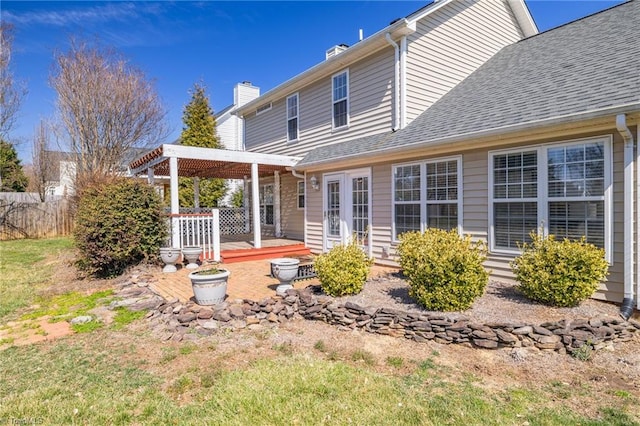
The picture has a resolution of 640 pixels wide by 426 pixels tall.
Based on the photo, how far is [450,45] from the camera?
961 centimetres

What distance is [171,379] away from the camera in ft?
11.1

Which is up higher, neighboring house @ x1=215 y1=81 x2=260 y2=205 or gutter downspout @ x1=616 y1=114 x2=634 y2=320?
neighboring house @ x1=215 y1=81 x2=260 y2=205

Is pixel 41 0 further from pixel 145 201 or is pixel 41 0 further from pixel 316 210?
pixel 316 210

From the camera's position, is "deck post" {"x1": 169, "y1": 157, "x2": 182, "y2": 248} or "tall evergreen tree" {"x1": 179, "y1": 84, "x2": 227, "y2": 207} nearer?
"deck post" {"x1": 169, "y1": 157, "x2": 182, "y2": 248}

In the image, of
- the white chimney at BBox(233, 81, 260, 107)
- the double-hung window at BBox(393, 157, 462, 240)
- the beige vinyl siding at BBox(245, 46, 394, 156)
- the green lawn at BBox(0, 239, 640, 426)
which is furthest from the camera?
the white chimney at BBox(233, 81, 260, 107)

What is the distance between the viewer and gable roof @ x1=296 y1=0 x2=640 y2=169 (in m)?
5.26

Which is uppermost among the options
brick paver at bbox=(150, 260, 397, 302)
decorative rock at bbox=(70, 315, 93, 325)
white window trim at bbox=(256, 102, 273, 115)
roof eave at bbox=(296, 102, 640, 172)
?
white window trim at bbox=(256, 102, 273, 115)

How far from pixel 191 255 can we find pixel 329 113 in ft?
18.9

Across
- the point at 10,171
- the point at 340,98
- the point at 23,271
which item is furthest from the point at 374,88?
the point at 10,171

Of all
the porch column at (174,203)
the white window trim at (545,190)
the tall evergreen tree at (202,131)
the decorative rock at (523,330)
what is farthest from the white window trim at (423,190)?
the tall evergreen tree at (202,131)

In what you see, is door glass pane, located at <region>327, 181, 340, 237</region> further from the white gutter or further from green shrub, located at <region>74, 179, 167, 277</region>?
green shrub, located at <region>74, 179, 167, 277</region>

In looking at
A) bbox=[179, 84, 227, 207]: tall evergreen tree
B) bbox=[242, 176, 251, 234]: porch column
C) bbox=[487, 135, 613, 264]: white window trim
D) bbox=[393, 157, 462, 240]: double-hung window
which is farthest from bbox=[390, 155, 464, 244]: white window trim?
bbox=[179, 84, 227, 207]: tall evergreen tree

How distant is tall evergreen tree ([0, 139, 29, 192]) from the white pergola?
10.9 m

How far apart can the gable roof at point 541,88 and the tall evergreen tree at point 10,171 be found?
17.7 metres
